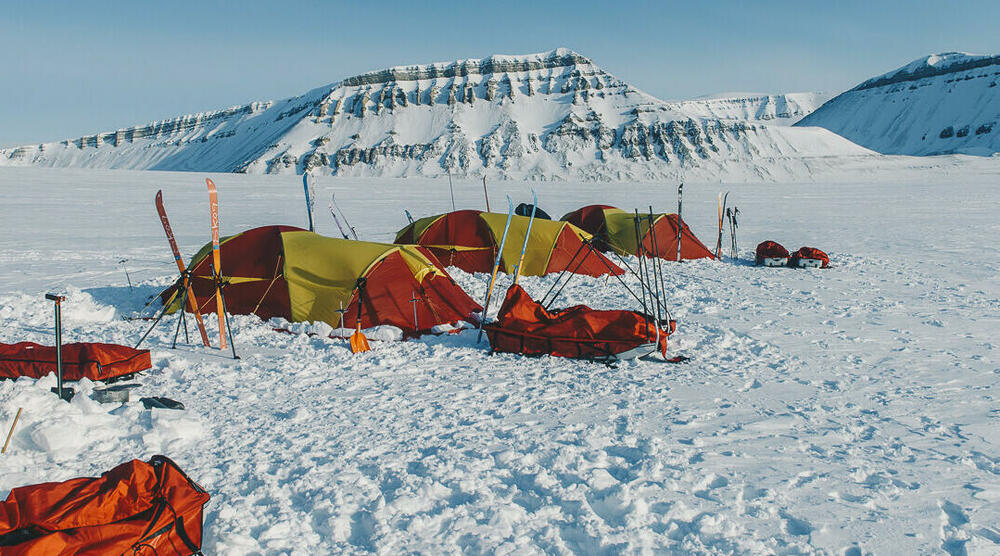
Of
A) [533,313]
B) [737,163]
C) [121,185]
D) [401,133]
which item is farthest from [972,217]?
[401,133]

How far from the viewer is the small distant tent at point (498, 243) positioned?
1439 centimetres

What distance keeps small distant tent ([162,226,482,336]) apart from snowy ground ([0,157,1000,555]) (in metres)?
0.67

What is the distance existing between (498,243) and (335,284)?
17.4ft

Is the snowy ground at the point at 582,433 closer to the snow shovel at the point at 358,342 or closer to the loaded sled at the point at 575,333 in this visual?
the snow shovel at the point at 358,342

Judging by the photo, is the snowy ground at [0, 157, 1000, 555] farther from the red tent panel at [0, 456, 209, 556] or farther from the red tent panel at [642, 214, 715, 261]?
the red tent panel at [642, 214, 715, 261]

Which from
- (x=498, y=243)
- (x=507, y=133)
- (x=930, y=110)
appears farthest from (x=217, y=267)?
(x=930, y=110)

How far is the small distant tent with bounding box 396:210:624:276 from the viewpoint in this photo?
14391mm

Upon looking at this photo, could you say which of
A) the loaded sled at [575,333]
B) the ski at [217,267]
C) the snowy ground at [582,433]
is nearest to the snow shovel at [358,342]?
the snowy ground at [582,433]

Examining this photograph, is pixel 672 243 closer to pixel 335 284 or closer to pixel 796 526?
pixel 335 284

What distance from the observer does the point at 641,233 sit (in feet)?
54.5

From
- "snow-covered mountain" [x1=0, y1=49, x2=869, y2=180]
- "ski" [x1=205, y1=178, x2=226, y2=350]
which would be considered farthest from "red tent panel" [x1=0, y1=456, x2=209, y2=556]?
"snow-covered mountain" [x1=0, y1=49, x2=869, y2=180]

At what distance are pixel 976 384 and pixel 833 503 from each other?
13.0ft

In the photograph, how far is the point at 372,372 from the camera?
7.72 meters

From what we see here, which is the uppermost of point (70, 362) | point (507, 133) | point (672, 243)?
point (507, 133)
